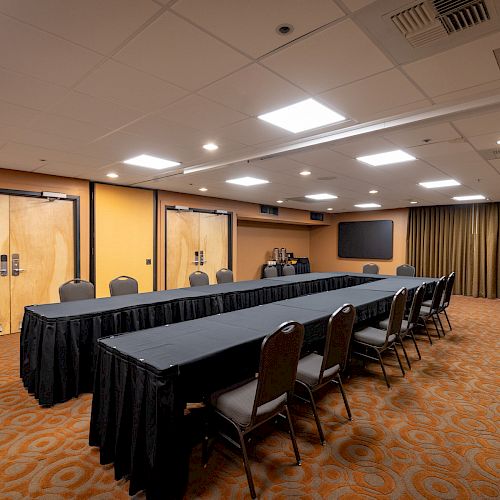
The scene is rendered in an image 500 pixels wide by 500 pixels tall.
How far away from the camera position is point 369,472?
6.81 feet

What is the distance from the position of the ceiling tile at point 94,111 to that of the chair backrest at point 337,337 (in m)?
2.33

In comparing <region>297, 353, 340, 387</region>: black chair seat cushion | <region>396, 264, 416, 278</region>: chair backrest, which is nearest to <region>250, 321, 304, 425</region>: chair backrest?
<region>297, 353, 340, 387</region>: black chair seat cushion

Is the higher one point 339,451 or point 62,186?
point 62,186

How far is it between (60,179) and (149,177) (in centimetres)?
151

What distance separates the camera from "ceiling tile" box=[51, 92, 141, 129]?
2.62m

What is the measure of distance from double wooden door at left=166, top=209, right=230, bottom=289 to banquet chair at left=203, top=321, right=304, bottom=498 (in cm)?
554

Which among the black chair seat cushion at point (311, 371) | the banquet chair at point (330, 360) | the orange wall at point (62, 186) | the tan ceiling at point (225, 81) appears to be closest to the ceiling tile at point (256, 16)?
the tan ceiling at point (225, 81)

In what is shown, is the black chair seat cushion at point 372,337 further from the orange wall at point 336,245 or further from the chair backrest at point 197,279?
the orange wall at point 336,245

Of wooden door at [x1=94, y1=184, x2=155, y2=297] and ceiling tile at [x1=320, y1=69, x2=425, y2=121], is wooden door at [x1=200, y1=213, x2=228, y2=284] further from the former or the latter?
ceiling tile at [x1=320, y1=69, x2=425, y2=121]

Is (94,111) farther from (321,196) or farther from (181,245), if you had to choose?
(321,196)

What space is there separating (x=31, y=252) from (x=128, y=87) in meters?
4.20

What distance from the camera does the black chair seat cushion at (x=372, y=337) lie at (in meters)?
3.35

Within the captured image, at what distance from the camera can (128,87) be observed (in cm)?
239

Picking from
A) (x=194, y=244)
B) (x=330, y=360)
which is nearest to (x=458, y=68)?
(x=330, y=360)
